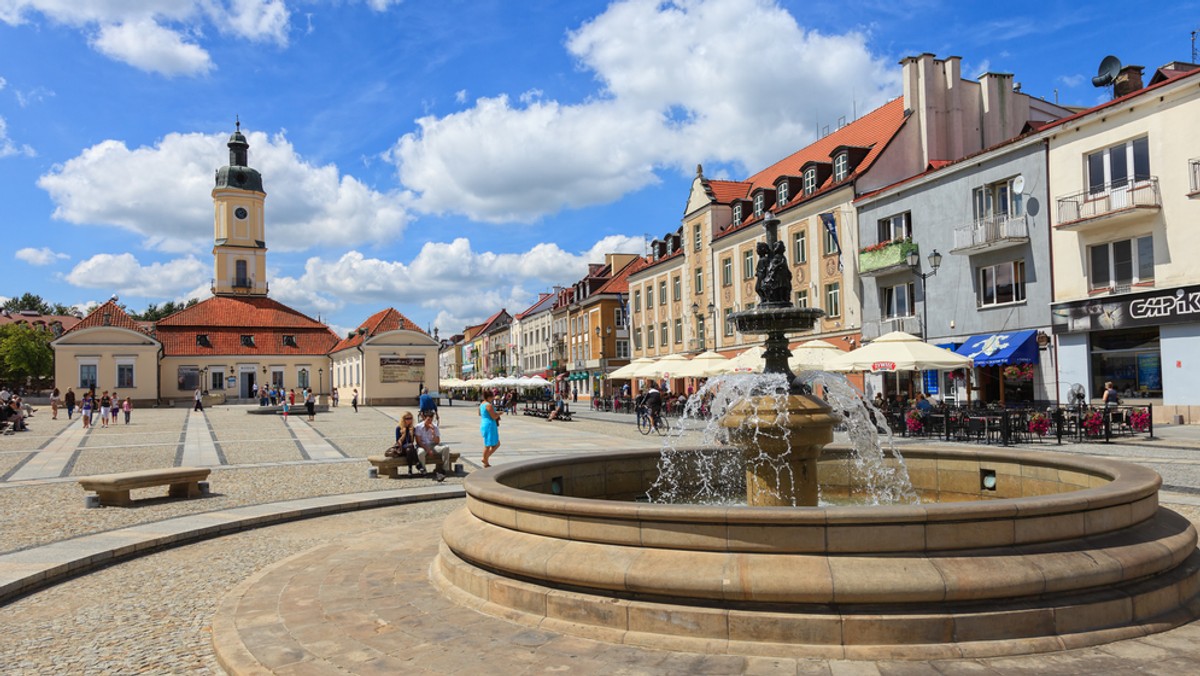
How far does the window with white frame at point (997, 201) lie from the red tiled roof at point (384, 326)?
45.1 m

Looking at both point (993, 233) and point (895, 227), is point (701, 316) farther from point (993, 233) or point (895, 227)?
point (993, 233)

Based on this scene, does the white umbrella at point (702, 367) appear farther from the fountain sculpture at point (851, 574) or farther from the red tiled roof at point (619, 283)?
the red tiled roof at point (619, 283)

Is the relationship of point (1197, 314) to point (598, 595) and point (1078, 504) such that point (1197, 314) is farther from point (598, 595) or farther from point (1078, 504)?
point (598, 595)

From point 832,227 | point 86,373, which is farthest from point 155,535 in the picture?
point 86,373

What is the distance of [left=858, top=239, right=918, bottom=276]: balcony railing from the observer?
107 feet

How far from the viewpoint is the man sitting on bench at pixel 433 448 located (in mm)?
16266

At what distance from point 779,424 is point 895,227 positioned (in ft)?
96.8

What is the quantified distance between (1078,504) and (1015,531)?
22.1 inches

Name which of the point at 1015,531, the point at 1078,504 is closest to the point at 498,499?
the point at 1015,531

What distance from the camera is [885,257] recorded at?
3381 cm

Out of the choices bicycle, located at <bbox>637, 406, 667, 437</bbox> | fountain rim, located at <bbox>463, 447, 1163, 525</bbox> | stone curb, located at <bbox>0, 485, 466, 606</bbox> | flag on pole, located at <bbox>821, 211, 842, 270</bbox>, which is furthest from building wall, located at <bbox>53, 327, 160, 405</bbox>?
fountain rim, located at <bbox>463, 447, 1163, 525</bbox>

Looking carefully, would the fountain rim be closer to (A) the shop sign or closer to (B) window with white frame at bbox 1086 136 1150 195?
(A) the shop sign

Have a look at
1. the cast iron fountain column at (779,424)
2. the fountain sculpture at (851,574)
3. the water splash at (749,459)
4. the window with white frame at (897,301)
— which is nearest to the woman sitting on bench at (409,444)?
the water splash at (749,459)

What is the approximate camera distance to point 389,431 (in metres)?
32.2
